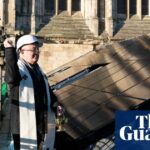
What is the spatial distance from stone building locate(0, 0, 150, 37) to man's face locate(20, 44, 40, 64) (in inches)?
621

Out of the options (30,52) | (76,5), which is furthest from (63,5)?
(30,52)

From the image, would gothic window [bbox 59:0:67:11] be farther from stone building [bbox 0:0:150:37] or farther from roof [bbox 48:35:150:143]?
roof [bbox 48:35:150:143]

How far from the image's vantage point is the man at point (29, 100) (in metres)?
3.87

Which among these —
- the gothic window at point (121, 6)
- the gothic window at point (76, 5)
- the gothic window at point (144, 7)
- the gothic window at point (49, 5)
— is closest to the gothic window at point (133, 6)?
the gothic window at point (121, 6)

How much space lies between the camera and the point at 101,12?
21.4 metres

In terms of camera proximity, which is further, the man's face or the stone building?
the stone building

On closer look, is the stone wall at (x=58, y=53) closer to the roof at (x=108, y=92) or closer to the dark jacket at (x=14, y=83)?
the roof at (x=108, y=92)

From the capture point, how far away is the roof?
580cm

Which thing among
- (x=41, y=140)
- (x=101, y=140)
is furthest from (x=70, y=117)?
(x=41, y=140)

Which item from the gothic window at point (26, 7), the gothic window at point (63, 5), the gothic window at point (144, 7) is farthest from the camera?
the gothic window at point (144, 7)

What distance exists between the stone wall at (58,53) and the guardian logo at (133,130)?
15.8 m

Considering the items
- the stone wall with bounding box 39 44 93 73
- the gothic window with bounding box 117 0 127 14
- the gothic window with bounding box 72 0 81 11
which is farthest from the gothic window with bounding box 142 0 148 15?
the stone wall with bounding box 39 44 93 73

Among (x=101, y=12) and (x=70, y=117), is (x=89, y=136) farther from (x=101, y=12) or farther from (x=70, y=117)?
(x=101, y=12)

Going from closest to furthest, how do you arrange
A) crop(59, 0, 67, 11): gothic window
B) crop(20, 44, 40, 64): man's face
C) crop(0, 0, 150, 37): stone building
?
crop(20, 44, 40, 64): man's face < crop(0, 0, 150, 37): stone building < crop(59, 0, 67, 11): gothic window
